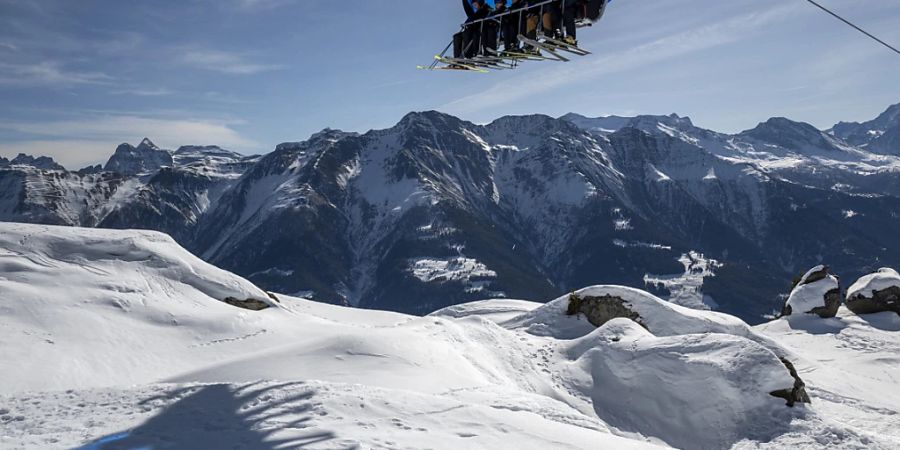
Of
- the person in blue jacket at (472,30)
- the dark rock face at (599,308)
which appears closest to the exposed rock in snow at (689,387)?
the dark rock face at (599,308)

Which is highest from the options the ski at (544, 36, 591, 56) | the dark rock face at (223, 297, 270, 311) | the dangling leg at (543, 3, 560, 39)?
the dangling leg at (543, 3, 560, 39)

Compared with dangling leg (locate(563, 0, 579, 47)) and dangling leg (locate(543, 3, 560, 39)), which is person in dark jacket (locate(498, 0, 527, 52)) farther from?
dangling leg (locate(563, 0, 579, 47))

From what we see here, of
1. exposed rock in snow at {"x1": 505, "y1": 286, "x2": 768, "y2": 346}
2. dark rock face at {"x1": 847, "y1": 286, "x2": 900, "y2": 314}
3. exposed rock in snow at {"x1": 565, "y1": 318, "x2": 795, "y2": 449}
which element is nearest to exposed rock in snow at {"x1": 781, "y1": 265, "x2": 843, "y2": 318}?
dark rock face at {"x1": 847, "y1": 286, "x2": 900, "y2": 314}

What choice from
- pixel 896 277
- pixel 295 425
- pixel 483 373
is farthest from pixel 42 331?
pixel 896 277

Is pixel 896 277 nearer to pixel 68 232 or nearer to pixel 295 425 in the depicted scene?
pixel 295 425

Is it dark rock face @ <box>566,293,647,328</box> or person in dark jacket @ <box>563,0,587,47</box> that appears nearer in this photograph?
person in dark jacket @ <box>563,0,587,47</box>

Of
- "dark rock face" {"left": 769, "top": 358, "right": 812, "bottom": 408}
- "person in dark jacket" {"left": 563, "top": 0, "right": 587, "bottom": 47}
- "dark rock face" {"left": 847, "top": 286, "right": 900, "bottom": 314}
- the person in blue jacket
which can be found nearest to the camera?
"person in dark jacket" {"left": 563, "top": 0, "right": 587, "bottom": 47}
